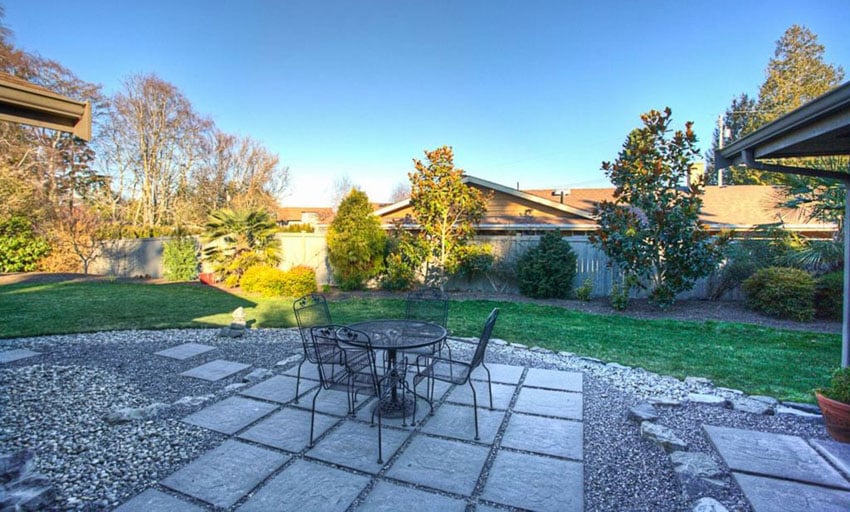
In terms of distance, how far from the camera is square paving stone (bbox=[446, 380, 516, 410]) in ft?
11.2

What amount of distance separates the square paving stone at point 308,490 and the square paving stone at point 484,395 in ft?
4.46

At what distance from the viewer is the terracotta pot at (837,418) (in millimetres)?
2686

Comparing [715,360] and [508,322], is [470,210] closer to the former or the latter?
[508,322]

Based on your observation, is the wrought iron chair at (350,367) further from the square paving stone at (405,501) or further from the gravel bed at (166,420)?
the gravel bed at (166,420)

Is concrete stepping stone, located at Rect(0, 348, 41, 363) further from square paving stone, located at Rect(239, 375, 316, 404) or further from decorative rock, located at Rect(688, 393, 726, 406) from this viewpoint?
decorative rock, located at Rect(688, 393, 726, 406)

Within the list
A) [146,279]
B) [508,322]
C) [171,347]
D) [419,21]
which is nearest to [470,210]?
[508,322]

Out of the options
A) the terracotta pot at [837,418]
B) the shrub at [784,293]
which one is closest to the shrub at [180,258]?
the terracotta pot at [837,418]

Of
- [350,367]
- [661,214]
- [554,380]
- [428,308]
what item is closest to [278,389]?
[350,367]

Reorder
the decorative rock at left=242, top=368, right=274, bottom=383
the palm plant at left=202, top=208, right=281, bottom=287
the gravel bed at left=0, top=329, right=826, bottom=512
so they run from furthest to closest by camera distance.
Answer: the palm plant at left=202, top=208, right=281, bottom=287, the decorative rock at left=242, top=368, right=274, bottom=383, the gravel bed at left=0, top=329, right=826, bottom=512

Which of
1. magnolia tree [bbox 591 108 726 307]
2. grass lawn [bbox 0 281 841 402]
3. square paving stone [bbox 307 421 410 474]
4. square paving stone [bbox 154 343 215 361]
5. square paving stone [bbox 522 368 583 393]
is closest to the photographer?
square paving stone [bbox 307 421 410 474]

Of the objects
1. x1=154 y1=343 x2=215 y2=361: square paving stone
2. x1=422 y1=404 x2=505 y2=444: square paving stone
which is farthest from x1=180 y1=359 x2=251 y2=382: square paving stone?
x1=422 y1=404 x2=505 y2=444: square paving stone

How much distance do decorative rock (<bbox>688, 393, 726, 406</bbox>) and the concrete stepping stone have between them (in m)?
7.13

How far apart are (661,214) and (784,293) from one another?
2.45 meters

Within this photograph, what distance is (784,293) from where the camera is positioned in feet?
22.9
